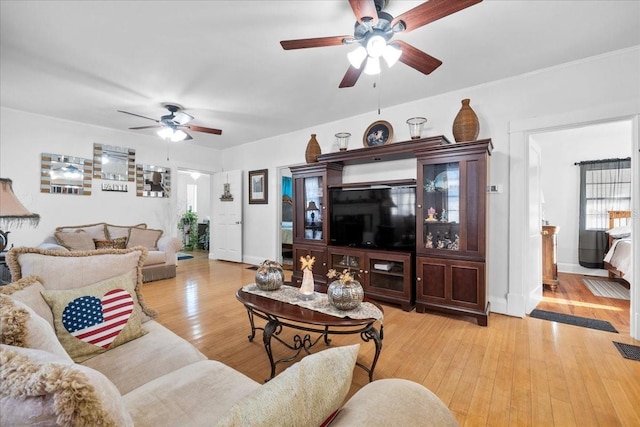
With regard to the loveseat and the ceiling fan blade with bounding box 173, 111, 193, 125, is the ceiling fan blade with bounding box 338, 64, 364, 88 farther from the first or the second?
the loveseat

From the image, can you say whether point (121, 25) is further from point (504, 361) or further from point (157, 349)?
point (504, 361)

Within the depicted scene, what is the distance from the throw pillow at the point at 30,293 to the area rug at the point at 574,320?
403 centimetres

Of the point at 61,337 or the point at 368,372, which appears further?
the point at 368,372

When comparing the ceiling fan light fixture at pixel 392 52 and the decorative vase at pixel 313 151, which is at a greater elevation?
the ceiling fan light fixture at pixel 392 52

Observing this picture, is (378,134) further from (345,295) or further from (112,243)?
(112,243)

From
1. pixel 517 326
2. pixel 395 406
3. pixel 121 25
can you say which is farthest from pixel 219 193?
pixel 395 406

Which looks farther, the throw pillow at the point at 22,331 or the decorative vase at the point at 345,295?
the decorative vase at the point at 345,295

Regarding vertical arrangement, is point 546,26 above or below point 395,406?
above

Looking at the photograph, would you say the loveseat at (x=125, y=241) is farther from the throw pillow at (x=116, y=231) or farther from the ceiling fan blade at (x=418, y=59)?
the ceiling fan blade at (x=418, y=59)

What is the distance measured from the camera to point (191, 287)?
4168 mm

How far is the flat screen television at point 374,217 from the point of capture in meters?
3.50

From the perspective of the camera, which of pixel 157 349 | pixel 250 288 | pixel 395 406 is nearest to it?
pixel 395 406

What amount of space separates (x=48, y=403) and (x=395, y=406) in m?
0.74

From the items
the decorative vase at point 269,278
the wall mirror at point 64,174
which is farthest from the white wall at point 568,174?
the wall mirror at point 64,174
